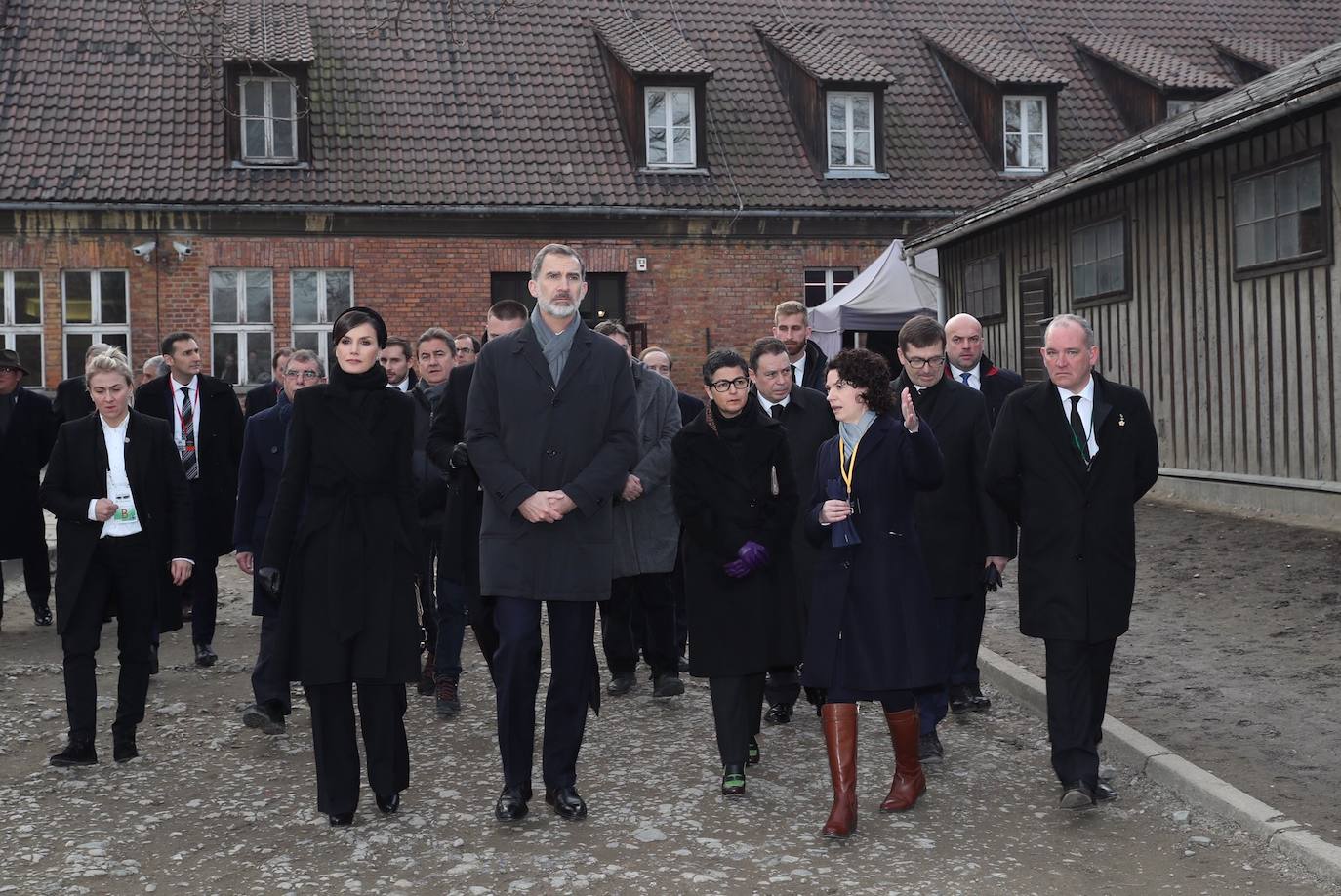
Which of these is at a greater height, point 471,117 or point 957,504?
point 471,117

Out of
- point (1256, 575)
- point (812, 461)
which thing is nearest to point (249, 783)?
point (812, 461)

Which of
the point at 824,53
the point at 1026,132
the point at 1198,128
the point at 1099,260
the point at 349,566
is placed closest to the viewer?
the point at 349,566

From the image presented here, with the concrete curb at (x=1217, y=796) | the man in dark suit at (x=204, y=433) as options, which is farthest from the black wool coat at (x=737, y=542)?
the man in dark suit at (x=204, y=433)

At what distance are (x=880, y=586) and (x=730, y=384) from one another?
43.7 inches

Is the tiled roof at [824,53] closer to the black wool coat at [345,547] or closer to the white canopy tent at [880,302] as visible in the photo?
the white canopy tent at [880,302]

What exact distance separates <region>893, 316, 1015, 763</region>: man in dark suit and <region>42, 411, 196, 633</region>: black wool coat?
3525 mm

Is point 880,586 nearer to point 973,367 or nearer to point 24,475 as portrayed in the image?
point 973,367

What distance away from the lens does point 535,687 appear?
19.3ft

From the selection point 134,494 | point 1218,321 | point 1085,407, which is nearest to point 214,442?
point 134,494

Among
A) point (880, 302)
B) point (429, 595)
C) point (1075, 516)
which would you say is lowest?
point (429, 595)

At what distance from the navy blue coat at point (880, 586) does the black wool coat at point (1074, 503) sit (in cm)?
46

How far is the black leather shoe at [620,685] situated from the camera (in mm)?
8211

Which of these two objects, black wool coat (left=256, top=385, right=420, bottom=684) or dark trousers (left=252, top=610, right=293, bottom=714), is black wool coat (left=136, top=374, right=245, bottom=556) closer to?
dark trousers (left=252, top=610, right=293, bottom=714)

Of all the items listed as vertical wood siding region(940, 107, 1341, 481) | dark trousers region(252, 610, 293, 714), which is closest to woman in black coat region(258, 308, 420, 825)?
dark trousers region(252, 610, 293, 714)
